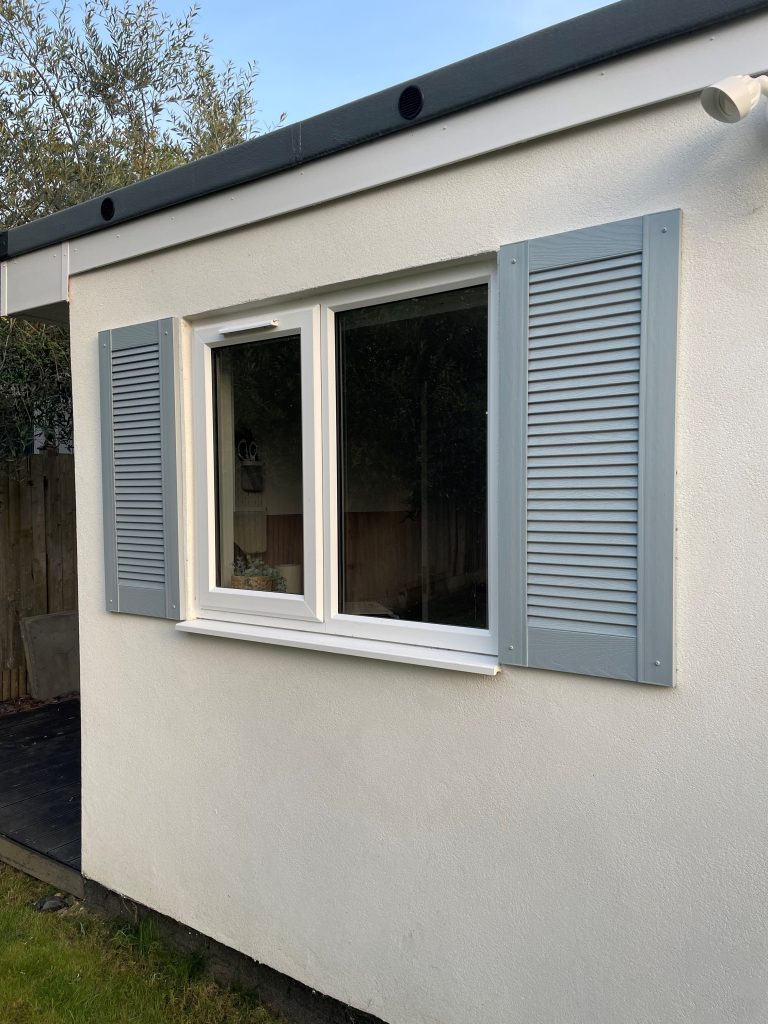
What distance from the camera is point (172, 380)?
9.62 ft

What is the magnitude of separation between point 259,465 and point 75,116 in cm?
503

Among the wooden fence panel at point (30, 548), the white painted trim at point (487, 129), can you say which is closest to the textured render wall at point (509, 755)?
the white painted trim at point (487, 129)

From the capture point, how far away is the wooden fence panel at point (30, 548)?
601 cm

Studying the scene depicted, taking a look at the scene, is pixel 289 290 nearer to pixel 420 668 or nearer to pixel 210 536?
pixel 210 536

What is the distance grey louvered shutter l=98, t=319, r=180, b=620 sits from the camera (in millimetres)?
2967

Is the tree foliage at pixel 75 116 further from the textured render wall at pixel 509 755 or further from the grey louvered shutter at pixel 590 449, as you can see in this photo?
the grey louvered shutter at pixel 590 449

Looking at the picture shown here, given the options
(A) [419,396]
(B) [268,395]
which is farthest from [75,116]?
(A) [419,396]

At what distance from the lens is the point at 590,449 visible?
1943 millimetres

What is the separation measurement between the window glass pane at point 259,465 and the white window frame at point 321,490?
47mm

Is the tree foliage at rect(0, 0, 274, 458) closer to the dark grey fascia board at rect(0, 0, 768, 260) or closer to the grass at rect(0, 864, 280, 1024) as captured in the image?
the dark grey fascia board at rect(0, 0, 768, 260)

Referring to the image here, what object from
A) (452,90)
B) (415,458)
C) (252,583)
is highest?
(452,90)

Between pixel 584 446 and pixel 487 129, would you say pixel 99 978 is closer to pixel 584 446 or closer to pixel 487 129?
pixel 584 446

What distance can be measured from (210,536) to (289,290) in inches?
39.2

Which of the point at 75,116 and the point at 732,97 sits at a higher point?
the point at 75,116
